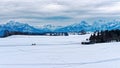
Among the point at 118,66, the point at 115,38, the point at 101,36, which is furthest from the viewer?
the point at 101,36

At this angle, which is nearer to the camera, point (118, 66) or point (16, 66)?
point (118, 66)

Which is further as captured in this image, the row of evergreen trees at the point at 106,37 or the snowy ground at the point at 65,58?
the row of evergreen trees at the point at 106,37

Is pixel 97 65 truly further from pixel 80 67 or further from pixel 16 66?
pixel 16 66

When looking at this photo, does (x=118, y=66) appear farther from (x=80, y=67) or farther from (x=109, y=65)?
(x=80, y=67)

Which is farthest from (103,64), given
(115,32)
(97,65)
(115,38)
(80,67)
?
(115,32)

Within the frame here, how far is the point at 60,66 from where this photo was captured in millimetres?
13711

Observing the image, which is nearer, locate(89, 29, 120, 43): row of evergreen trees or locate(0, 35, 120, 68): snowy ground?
locate(0, 35, 120, 68): snowy ground

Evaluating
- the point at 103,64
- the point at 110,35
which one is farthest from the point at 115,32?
the point at 103,64

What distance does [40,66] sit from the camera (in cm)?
1406

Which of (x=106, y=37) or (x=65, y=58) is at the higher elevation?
(x=106, y=37)

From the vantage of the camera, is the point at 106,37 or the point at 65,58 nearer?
the point at 65,58

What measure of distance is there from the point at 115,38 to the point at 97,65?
40284 mm

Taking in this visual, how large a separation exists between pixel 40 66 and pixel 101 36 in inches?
1716

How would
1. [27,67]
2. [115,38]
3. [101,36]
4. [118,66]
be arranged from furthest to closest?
[101,36] < [115,38] < [27,67] < [118,66]
